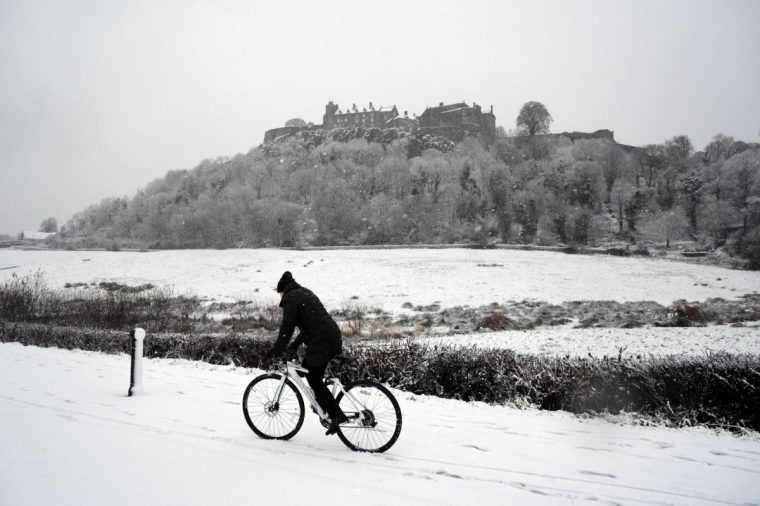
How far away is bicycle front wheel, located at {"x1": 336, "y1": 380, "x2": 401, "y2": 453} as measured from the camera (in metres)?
5.44

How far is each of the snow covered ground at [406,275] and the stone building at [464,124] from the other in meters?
85.4

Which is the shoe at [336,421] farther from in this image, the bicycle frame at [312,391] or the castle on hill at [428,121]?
the castle on hill at [428,121]

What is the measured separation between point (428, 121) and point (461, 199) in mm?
59807

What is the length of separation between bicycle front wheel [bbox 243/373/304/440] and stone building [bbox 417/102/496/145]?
398 ft

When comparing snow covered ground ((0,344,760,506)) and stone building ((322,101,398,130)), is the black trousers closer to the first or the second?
snow covered ground ((0,344,760,506))

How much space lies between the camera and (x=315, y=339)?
18.1ft

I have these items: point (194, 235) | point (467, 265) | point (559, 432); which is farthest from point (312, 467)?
point (194, 235)

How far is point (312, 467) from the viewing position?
5.05m

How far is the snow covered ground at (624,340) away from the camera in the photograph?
12742 mm

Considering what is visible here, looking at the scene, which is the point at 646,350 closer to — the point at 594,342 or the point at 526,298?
the point at 594,342

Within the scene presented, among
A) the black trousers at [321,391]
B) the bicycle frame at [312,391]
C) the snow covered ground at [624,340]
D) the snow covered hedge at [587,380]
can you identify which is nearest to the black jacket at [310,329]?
the black trousers at [321,391]

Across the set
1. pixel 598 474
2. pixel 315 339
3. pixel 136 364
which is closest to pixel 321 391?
pixel 315 339

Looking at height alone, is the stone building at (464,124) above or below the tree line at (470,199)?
above

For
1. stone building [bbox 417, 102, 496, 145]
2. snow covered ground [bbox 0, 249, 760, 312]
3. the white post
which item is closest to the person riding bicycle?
the white post
